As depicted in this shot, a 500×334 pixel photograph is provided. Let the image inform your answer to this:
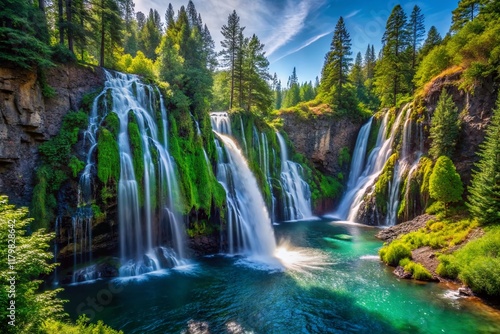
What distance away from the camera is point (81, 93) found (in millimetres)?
15375

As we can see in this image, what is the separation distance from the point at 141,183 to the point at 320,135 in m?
26.1

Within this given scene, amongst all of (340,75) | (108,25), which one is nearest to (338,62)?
(340,75)

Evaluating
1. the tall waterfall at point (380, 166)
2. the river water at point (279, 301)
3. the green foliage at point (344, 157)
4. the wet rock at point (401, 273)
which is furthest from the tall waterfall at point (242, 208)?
the green foliage at point (344, 157)

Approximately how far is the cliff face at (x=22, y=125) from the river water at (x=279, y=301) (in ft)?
18.1

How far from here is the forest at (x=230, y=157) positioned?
10.5 m

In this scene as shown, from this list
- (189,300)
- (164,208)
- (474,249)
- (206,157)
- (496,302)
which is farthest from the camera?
(206,157)

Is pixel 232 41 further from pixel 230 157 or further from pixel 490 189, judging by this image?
pixel 490 189

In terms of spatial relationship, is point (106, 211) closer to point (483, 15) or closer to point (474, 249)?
point (474, 249)

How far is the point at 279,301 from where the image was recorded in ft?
36.6

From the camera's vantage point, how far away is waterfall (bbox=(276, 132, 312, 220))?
28.1 metres

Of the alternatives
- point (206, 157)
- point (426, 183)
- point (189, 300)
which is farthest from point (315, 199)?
point (189, 300)

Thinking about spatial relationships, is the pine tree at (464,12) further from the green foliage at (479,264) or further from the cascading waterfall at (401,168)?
the green foliage at (479,264)

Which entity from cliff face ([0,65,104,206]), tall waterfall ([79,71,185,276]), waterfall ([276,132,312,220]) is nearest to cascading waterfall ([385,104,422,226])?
waterfall ([276,132,312,220])

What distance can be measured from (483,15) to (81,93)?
33.6m
